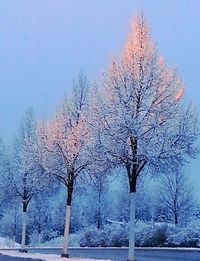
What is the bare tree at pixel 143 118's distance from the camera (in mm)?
25703

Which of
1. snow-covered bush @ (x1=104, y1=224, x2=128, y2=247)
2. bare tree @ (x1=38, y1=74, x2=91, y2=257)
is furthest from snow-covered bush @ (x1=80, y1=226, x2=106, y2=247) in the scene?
bare tree @ (x1=38, y1=74, x2=91, y2=257)

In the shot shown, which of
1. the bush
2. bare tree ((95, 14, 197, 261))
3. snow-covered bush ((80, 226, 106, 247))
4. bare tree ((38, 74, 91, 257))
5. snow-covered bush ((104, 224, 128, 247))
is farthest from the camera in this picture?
snow-covered bush ((80, 226, 106, 247))

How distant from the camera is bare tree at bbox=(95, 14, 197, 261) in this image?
25.7 metres

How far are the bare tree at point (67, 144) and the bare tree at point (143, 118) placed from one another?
4760 millimetres

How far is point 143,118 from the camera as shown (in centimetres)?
2581

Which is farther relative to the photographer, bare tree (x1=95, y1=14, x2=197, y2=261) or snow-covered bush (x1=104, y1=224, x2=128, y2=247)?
snow-covered bush (x1=104, y1=224, x2=128, y2=247)

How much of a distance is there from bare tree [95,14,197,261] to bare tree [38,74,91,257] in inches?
187

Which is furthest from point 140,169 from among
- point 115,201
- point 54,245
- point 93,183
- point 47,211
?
point 115,201

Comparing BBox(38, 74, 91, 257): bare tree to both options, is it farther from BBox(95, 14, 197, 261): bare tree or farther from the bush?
the bush

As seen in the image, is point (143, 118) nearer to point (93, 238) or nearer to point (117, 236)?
point (117, 236)

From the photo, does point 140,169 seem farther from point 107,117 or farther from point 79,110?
point 79,110

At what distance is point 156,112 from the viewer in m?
26.0

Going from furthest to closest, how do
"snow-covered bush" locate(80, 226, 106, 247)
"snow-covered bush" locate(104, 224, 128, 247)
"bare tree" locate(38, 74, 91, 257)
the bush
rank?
"snow-covered bush" locate(80, 226, 106, 247)
"snow-covered bush" locate(104, 224, 128, 247)
the bush
"bare tree" locate(38, 74, 91, 257)

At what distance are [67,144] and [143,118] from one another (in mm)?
6506
